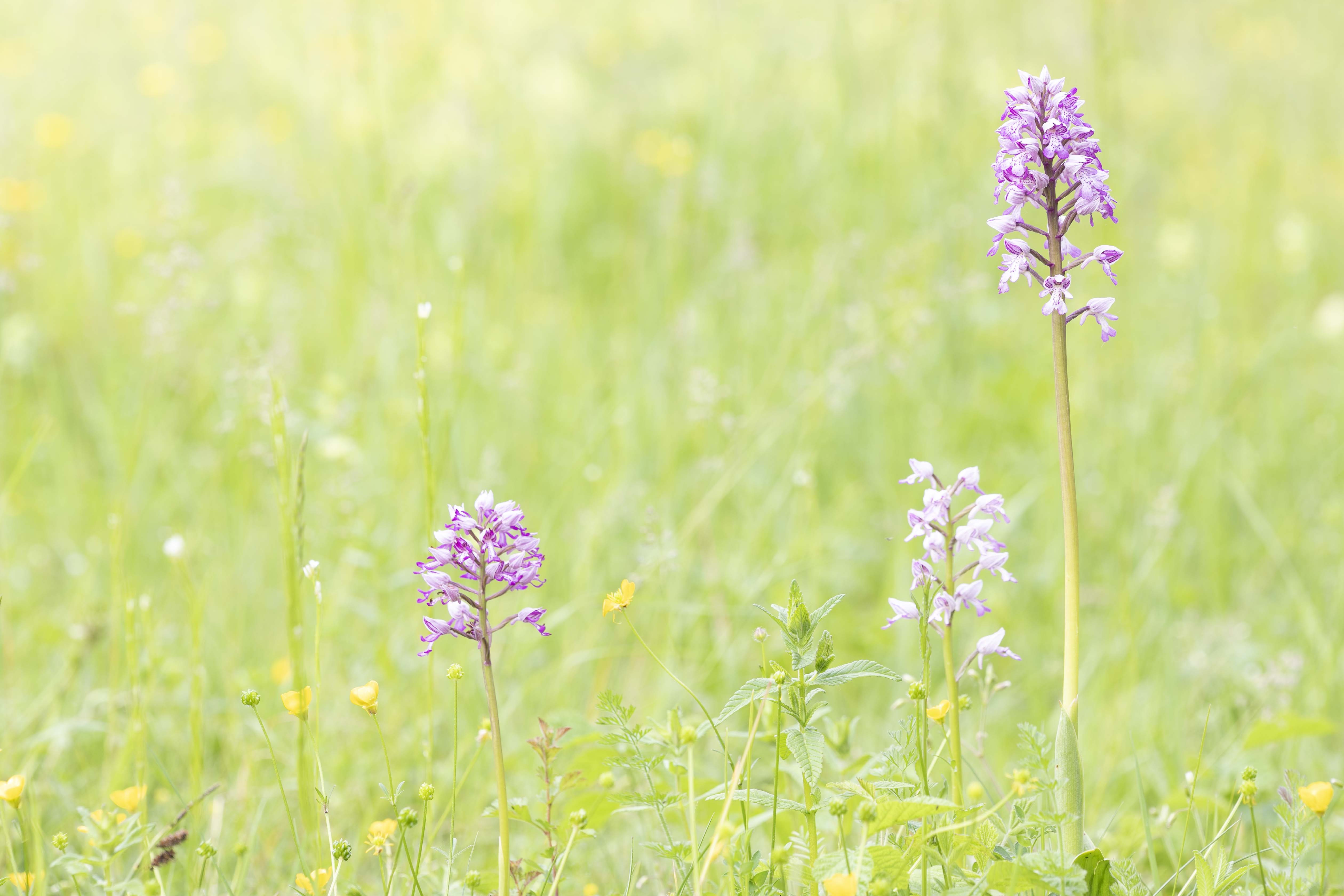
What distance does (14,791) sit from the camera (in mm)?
1323

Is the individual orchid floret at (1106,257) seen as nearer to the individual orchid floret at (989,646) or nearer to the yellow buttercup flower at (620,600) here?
the individual orchid floret at (989,646)

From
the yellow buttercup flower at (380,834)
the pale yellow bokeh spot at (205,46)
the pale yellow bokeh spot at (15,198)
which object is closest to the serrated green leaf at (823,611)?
the yellow buttercup flower at (380,834)

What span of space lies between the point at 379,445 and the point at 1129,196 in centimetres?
446

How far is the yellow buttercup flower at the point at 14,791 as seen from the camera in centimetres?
132

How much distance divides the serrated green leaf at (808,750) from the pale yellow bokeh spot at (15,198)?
403 centimetres

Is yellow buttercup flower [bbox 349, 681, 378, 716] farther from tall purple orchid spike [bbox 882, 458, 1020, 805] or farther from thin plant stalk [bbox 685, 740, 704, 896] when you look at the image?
tall purple orchid spike [bbox 882, 458, 1020, 805]

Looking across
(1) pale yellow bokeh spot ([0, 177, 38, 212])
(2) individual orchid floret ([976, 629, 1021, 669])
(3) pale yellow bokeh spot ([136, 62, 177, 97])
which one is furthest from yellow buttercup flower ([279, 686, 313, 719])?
(3) pale yellow bokeh spot ([136, 62, 177, 97])

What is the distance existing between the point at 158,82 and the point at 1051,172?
211 inches

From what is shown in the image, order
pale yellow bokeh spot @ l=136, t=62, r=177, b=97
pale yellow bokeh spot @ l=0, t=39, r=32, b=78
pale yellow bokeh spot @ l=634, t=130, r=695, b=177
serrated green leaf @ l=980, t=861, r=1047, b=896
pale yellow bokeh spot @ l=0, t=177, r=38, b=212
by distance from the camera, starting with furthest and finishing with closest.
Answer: pale yellow bokeh spot @ l=0, t=39, r=32, b=78 < pale yellow bokeh spot @ l=136, t=62, r=177, b=97 < pale yellow bokeh spot @ l=634, t=130, r=695, b=177 < pale yellow bokeh spot @ l=0, t=177, r=38, b=212 < serrated green leaf @ l=980, t=861, r=1047, b=896

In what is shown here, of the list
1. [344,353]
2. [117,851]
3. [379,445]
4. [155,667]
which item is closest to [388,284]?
[344,353]

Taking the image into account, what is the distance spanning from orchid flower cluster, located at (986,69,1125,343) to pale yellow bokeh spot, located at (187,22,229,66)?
6.20m

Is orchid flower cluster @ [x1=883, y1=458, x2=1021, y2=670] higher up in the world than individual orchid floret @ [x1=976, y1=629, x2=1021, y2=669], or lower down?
higher up

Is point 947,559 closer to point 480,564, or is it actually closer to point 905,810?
point 905,810

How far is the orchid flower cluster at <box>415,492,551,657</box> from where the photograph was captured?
122 centimetres
